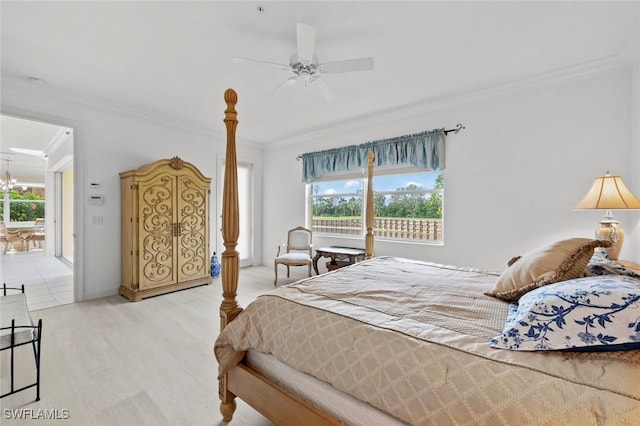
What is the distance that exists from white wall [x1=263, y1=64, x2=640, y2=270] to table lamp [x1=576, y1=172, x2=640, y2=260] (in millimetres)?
535

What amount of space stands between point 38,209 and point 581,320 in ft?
A: 38.3

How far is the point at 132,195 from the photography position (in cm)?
352

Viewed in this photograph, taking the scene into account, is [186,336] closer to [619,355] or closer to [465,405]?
[465,405]

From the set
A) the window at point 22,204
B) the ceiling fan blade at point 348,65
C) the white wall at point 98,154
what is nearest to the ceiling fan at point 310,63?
the ceiling fan blade at point 348,65

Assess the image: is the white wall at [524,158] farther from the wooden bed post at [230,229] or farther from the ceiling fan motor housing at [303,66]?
the wooden bed post at [230,229]

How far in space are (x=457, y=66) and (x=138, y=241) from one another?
4136mm

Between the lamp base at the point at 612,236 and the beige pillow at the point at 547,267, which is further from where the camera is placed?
the lamp base at the point at 612,236

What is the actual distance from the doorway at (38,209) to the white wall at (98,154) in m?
0.27

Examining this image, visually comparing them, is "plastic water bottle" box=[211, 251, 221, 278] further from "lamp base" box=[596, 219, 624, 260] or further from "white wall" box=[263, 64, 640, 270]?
"lamp base" box=[596, 219, 624, 260]

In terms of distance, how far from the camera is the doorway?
4168 mm

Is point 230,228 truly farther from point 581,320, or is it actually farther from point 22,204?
point 22,204

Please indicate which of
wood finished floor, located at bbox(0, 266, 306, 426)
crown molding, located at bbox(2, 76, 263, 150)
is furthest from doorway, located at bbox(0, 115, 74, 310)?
wood finished floor, located at bbox(0, 266, 306, 426)

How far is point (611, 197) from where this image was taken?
209cm

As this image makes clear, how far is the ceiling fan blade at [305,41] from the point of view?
1.87 m
